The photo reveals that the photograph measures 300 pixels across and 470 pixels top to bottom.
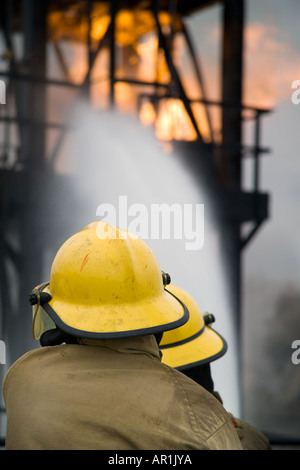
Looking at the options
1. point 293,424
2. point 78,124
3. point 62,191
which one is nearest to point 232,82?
point 78,124

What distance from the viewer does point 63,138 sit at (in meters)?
9.72

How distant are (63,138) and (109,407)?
8.37 metres

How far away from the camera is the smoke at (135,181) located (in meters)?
8.49

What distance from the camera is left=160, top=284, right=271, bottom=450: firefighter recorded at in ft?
8.45

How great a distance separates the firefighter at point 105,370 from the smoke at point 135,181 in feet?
20.2

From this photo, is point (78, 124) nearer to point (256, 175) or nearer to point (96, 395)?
point (256, 175)

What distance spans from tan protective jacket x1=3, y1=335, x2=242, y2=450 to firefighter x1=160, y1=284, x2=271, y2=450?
858mm

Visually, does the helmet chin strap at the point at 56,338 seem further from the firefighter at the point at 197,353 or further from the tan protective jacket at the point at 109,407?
the firefighter at the point at 197,353

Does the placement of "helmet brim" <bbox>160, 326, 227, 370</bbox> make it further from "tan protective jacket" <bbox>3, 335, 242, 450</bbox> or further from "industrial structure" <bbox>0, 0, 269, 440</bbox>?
"industrial structure" <bbox>0, 0, 269, 440</bbox>

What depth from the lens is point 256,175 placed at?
9.43 metres

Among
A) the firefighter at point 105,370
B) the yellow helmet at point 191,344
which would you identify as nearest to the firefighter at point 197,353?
the yellow helmet at point 191,344

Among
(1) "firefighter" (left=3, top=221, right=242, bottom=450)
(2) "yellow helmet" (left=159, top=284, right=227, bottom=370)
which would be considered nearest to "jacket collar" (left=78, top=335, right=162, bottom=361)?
(1) "firefighter" (left=3, top=221, right=242, bottom=450)

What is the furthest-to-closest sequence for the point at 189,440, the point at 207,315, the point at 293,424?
the point at 293,424
the point at 207,315
the point at 189,440

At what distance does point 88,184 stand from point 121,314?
679cm
